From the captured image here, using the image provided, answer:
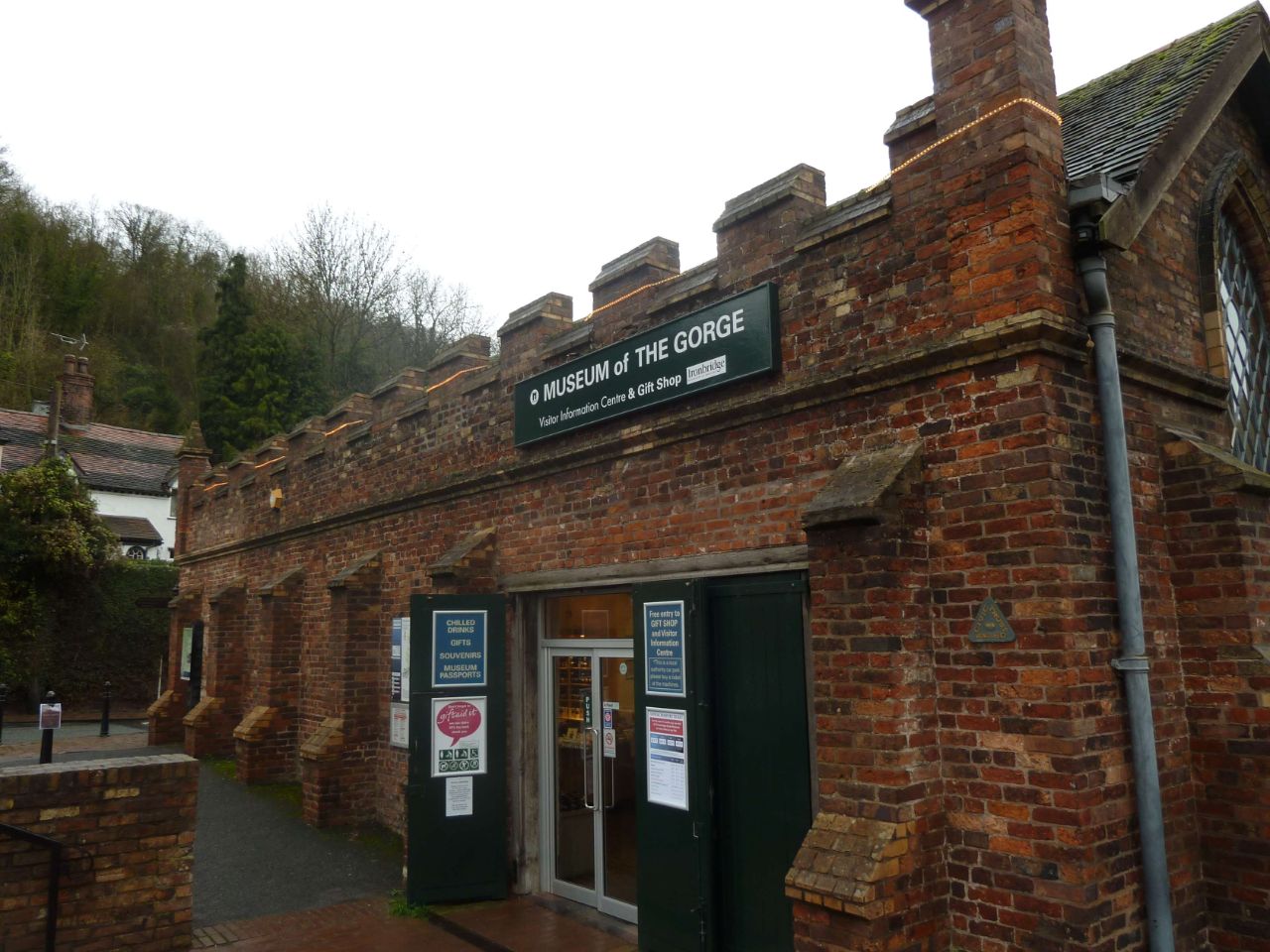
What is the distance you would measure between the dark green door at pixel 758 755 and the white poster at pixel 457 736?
9.13 ft

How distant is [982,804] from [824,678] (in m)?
1.03

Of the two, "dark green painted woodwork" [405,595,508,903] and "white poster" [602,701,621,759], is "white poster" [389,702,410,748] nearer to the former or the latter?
"dark green painted woodwork" [405,595,508,903]

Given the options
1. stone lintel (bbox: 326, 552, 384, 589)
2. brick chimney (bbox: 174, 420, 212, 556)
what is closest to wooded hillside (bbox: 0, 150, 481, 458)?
brick chimney (bbox: 174, 420, 212, 556)

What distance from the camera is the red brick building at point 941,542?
14.9 feet

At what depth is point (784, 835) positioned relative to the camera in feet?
18.6

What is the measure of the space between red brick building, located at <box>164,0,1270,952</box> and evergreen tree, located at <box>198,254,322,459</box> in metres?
25.4

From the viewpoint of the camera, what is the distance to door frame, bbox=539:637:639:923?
7566mm

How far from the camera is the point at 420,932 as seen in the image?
7.28 metres

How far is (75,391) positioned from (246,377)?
Result: 8295mm

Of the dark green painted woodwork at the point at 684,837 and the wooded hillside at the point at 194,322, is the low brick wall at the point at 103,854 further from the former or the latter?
the wooded hillside at the point at 194,322

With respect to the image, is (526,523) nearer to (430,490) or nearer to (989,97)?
(430,490)

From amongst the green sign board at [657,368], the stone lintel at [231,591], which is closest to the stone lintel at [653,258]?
the green sign board at [657,368]

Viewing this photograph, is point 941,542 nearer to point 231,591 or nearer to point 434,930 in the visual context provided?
point 434,930

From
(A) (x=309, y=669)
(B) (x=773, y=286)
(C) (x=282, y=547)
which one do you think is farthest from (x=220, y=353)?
(B) (x=773, y=286)
